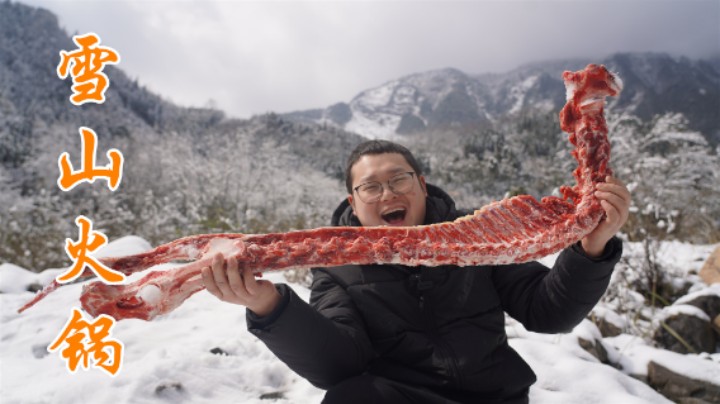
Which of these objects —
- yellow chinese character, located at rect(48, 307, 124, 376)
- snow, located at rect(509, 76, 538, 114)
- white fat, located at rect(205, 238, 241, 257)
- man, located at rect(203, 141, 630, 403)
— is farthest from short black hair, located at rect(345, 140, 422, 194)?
snow, located at rect(509, 76, 538, 114)

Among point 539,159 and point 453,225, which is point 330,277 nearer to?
point 453,225

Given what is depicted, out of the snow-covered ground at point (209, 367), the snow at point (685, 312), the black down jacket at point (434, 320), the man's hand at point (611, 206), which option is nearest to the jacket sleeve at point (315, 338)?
the black down jacket at point (434, 320)

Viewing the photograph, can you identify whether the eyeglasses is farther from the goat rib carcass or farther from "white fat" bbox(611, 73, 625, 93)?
"white fat" bbox(611, 73, 625, 93)

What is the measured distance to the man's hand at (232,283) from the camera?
1.33m

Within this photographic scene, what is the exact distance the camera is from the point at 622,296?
4.25 m

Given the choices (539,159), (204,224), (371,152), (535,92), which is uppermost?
(535,92)

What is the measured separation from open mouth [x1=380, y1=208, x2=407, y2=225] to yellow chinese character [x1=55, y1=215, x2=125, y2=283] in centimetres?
114

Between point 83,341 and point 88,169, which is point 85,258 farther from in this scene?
point 88,169

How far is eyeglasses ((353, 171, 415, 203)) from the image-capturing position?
6.35 ft

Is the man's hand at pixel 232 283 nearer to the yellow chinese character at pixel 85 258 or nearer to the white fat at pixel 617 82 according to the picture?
the yellow chinese character at pixel 85 258

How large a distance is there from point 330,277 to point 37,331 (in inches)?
125

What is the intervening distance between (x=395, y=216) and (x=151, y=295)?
1122mm

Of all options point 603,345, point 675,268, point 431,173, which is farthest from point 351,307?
point 431,173

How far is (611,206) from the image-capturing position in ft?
4.63
